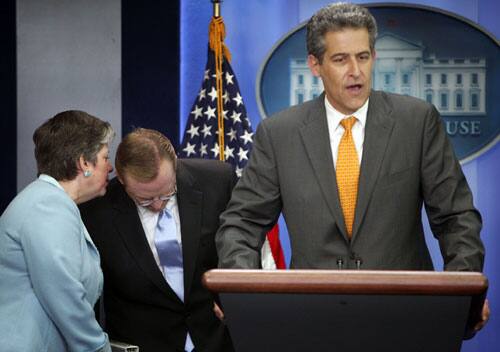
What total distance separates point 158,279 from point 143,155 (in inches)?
16.1

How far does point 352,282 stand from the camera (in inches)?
56.4

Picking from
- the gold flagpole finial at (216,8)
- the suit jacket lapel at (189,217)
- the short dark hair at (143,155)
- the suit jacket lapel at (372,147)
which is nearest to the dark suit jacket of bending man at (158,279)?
the suit jacket lapel at (189,217)

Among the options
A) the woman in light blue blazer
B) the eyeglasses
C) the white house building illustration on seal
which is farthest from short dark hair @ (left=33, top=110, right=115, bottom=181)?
the white house building illustration on seal

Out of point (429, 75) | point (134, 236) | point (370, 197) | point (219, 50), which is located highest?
point (219, 50)

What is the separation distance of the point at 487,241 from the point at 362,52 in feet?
9.44

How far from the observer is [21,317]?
2576 millimetres

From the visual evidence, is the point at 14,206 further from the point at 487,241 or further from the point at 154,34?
the point at 487,241

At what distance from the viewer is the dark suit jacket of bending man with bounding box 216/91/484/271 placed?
2.14 meters

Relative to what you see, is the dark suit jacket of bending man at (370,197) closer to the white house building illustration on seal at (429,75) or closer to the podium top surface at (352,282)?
the podium top surface at (352,282)

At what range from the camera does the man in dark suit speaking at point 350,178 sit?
84.7 inches

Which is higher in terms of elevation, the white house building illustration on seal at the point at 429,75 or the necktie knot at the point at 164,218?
the white house building illustration on seal at the point at 429,75

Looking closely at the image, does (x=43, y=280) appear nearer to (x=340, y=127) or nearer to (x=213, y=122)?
(x=340, y=127)

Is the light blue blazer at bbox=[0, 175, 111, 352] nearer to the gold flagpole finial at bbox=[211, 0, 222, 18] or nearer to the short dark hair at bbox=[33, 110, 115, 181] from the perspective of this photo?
the short dark hair at bbox=[33, 110, 115, 181]

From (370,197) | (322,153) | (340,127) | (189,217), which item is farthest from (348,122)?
(189,217)
